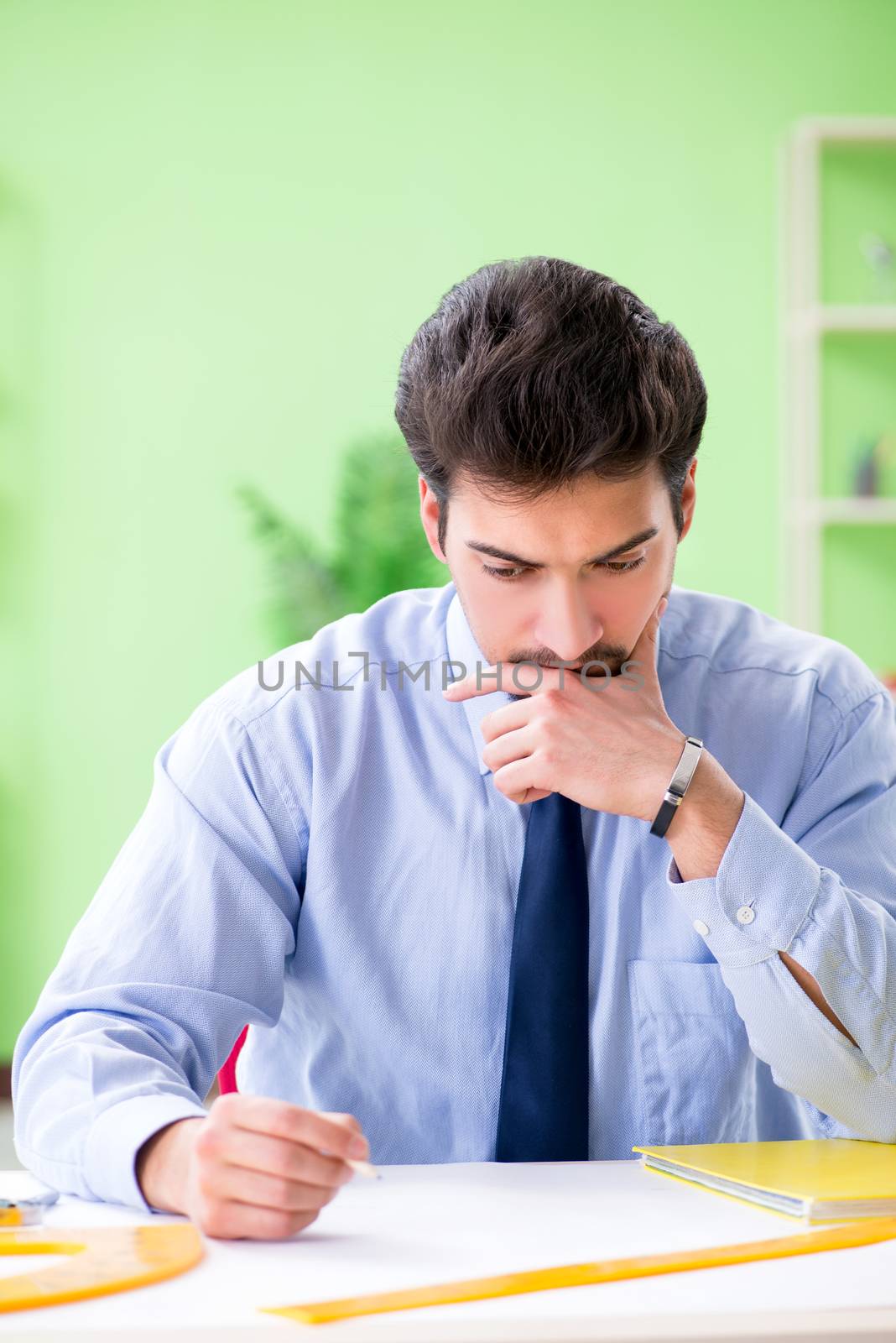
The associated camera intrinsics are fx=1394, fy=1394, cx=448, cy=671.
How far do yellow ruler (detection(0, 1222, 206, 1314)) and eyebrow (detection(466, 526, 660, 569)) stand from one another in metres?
0.63

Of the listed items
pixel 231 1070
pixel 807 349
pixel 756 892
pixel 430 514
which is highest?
pixel 807 349

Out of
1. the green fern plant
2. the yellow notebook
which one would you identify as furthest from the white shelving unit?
the yellow notebook

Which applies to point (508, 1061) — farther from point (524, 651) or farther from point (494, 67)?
point (494, 67)

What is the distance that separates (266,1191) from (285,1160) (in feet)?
0.07

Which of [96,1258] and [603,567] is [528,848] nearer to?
[603,567]

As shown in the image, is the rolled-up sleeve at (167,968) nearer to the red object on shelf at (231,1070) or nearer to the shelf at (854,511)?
the red object on shelf at (231,1070)

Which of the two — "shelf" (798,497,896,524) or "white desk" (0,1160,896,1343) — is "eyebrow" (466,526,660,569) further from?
"shelf" (798,497,896,524)

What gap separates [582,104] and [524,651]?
10.6 ft

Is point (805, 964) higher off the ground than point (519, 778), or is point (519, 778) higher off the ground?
point (519, 778)

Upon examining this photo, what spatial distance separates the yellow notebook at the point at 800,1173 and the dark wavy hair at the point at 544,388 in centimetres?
59

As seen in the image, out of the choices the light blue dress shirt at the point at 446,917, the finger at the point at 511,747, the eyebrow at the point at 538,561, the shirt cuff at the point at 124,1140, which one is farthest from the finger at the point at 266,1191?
the eyebrow at the point at 538,561

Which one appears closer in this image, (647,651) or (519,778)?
(519,778)

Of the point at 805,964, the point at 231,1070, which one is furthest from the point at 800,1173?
the point at 231,1070

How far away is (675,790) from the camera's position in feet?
4.05
